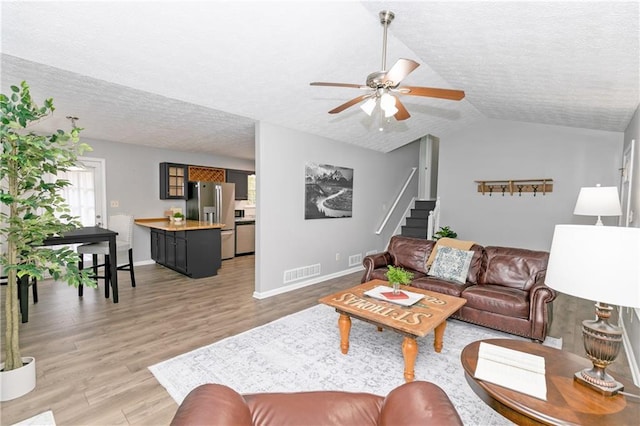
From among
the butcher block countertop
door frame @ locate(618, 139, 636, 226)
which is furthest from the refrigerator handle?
door frame @ locate(618, 139, 636, 226)

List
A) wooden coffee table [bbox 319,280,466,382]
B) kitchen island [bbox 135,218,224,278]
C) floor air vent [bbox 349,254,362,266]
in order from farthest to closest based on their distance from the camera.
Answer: floor air vent [bbox 349,254,362,266], kitchen island [bbox 135,218,224,278], wooden coffee table [bbox 319,280,466,382]

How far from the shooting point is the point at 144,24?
2.36 m

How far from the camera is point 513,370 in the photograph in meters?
1.51

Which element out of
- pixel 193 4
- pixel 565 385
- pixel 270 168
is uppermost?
pixel 193 4

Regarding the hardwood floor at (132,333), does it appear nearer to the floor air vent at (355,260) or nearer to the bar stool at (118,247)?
the bar stool at (118,247)

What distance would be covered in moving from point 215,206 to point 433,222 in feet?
15.3

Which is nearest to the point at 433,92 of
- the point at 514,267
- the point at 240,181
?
the point at 514,267

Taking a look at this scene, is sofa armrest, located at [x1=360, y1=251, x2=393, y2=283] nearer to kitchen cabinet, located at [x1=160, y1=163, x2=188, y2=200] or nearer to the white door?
kitchen cabinet, located at [x1=160, y1=163, x2=188, y2=200]

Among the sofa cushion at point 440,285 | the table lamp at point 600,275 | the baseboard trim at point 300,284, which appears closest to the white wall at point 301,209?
the baseboard trim at point 300,284

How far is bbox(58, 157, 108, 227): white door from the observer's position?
554 centimetres

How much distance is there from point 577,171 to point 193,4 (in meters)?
6.14

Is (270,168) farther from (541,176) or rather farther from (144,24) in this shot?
(541,176)

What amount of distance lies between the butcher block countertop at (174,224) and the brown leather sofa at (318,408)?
445 cm

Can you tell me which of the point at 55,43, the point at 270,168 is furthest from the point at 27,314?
the point at 270,168
